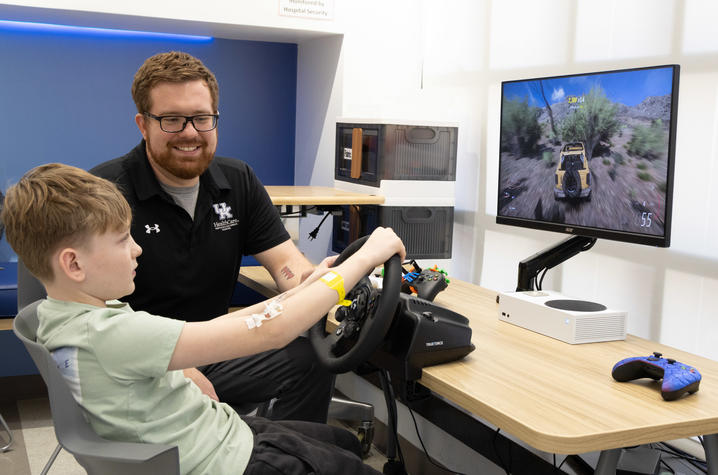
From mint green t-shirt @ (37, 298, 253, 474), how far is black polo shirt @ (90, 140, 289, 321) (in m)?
0.80

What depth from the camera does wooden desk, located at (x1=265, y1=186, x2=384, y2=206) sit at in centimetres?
299

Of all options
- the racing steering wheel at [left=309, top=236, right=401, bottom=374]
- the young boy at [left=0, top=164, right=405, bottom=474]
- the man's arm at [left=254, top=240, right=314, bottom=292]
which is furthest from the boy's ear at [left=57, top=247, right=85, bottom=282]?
the man's arm at [left=254, top=240, right=314, bottom=292]

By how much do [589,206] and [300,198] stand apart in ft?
4.08

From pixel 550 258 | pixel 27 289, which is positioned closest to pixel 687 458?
pixel 550 258

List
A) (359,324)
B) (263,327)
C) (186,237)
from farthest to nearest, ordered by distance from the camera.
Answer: (186,237)
(359,324)
(263,327)

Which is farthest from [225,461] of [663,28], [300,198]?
[663,28]

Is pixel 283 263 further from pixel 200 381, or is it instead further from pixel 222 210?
pixel 200 381

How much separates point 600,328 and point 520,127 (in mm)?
686

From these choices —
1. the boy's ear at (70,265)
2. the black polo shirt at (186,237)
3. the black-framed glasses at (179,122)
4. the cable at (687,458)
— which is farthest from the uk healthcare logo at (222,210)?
the cable at (687,458)

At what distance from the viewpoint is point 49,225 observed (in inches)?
53.2

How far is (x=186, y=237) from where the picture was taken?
7.63 feet

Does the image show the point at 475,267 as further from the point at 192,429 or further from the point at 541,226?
the point at 192,429

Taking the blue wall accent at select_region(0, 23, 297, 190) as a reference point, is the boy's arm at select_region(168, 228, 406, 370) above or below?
below

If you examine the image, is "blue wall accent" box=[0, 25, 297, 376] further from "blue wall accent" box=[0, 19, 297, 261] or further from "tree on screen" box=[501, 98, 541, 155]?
"tree on screen" box=[501, 98, 541, 155]
